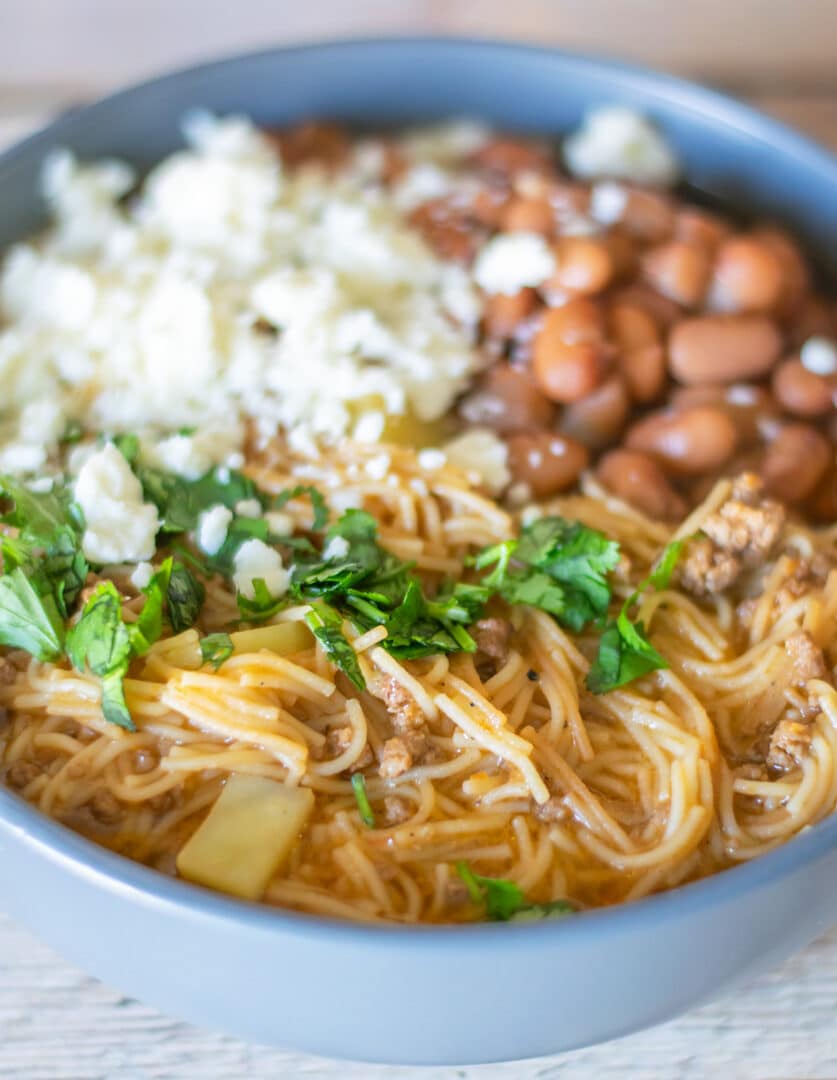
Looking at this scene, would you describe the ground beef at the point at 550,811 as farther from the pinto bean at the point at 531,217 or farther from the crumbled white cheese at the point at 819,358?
the pinto bean at the point at 531,217

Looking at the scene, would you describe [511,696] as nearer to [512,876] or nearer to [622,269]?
[512,876]

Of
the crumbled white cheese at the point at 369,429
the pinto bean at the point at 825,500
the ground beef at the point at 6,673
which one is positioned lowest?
the pinto bean at the point at 825,500

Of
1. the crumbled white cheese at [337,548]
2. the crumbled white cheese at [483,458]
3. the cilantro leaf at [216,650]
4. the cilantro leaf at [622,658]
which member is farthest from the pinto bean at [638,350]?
the cilantro leaf at [216,650]

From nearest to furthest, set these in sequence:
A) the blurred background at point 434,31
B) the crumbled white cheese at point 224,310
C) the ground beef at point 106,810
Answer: the ground beef at point 106,810 < the crumbled white cheese at point 224,310 < the blurred background at point 434,31

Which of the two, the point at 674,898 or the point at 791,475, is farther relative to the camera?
the point at 791,475

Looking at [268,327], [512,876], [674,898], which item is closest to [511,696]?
[512,876]

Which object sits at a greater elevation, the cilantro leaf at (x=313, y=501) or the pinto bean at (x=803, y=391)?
the cilantro leaf at (x=313, y=501)

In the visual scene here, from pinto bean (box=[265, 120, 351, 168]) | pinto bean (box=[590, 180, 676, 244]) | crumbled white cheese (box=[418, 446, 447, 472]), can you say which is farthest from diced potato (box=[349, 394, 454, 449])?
pinto bean (box=[265, 120, 351, 168])
